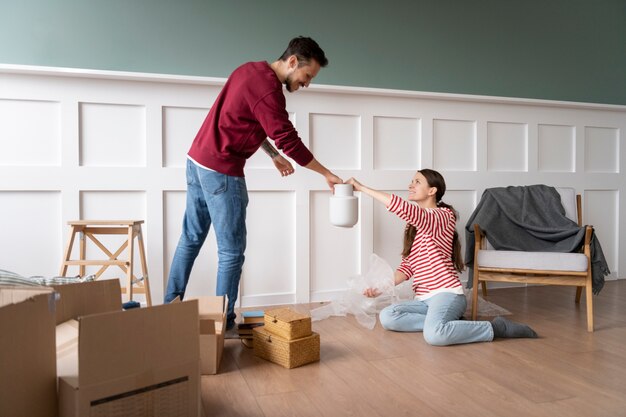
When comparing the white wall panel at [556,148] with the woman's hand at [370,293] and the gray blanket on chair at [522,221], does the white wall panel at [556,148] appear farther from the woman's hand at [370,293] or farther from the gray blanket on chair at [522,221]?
the woman's hand at [370,293]

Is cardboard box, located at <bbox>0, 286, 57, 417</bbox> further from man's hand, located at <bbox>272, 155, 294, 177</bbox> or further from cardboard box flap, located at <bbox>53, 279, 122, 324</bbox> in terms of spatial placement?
man's hand, located at <bbox>272, 155, 294, 177</bbox>

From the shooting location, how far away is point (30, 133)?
2.62 metres

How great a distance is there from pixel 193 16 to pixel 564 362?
8.43 ft

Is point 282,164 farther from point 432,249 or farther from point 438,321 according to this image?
point 438,321

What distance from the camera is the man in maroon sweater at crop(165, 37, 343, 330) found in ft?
7.04

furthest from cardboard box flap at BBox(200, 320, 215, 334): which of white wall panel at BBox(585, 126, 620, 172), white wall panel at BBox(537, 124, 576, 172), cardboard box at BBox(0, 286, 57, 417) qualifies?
white wall panel at BBox(585, 126, 620, 172)

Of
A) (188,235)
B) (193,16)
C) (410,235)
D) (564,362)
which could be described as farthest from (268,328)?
(193,16)

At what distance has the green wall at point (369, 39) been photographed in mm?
2754

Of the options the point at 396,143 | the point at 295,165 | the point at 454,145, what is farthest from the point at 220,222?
the point at 454,145

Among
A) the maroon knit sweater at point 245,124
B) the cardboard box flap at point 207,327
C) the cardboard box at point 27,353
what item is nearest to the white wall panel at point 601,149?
the maroon knit sweater at point 245,124

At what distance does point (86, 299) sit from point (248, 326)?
0.80 m

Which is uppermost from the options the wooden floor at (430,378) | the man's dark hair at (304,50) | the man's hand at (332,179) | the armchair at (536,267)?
the man's dark hair at (304,50)

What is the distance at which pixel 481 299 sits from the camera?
3.12 meters

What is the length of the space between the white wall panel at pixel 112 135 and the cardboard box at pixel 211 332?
1.02 meters
